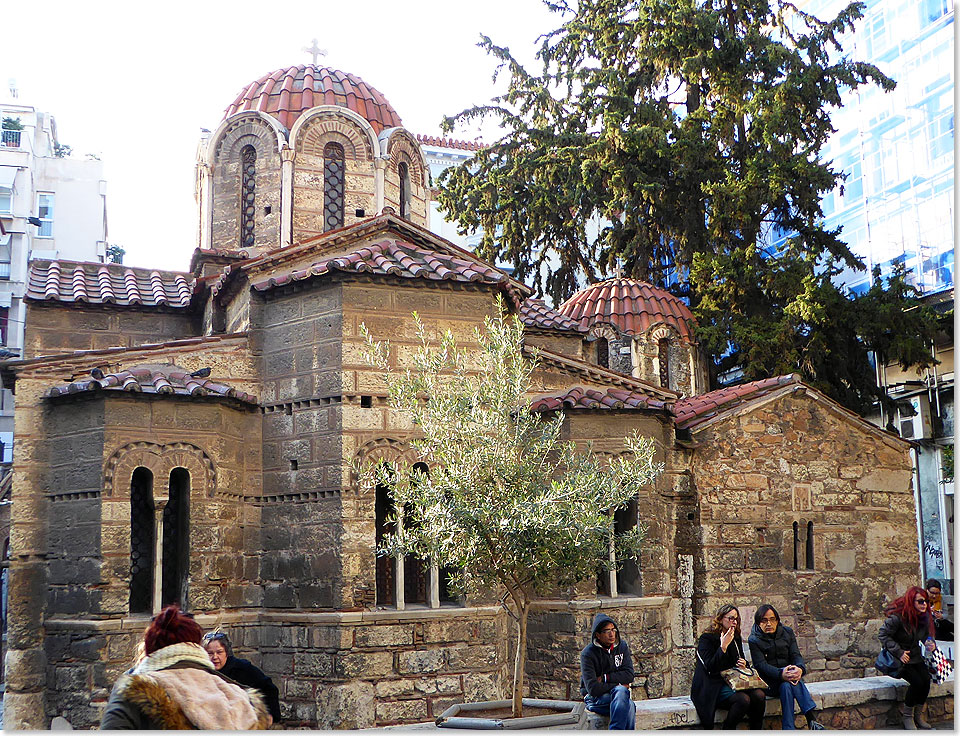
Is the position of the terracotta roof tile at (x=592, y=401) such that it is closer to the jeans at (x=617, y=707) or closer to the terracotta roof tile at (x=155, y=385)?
the terracotta roof tile at (x=155, y=385)

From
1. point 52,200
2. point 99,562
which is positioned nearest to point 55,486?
point 99,562

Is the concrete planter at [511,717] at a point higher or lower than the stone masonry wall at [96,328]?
lower

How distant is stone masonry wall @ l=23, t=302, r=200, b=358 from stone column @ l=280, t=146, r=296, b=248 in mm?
1392

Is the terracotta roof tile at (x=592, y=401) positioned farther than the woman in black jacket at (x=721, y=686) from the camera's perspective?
Yes

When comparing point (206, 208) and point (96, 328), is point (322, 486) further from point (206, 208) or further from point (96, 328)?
point (206, 208)

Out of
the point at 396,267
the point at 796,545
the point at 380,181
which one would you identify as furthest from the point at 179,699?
the point at 380,181

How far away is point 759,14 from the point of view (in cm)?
1706

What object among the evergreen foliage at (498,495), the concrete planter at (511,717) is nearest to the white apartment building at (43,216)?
the evergreen foliage at (498,495)

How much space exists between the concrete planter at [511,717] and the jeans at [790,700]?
4.27 ft

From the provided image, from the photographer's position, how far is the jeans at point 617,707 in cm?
648

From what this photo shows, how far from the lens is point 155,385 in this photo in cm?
874

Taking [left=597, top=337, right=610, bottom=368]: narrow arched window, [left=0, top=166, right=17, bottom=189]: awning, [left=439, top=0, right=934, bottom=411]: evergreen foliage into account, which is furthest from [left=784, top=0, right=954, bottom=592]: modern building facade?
[left=0, top=166, right=17, bottom=189]: awning

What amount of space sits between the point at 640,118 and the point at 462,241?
8175 mm

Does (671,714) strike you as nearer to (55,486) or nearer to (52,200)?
(55,486)
